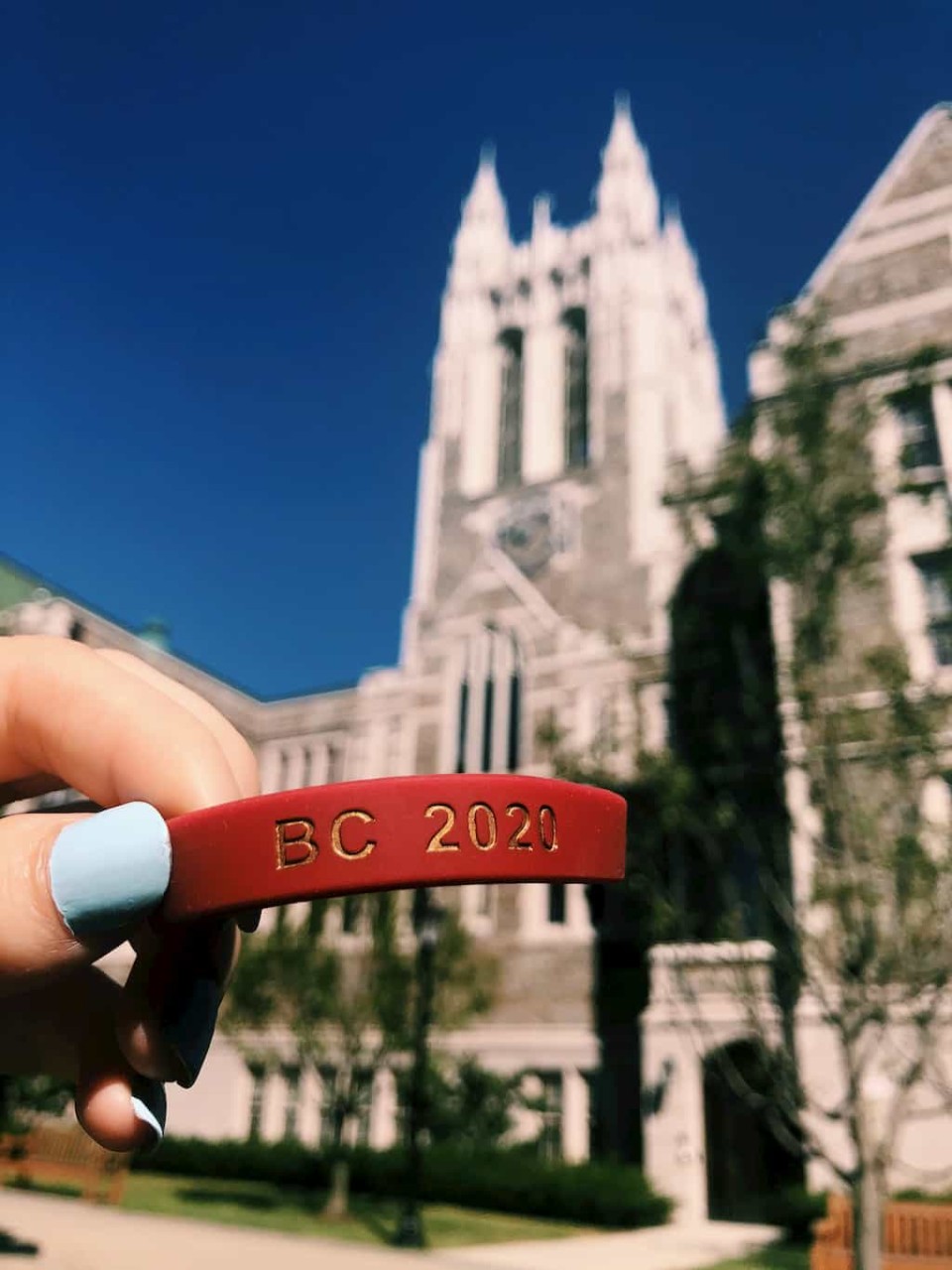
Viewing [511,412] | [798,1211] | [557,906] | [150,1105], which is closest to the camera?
[150,1105]

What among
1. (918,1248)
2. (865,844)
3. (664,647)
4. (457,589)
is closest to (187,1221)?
(918,1248)

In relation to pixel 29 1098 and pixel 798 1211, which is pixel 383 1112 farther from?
pixel 798 1211

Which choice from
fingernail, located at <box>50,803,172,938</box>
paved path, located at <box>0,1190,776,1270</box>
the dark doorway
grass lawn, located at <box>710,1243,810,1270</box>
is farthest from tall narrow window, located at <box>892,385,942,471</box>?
fingernail, located at <box>50,803,172,938</box>

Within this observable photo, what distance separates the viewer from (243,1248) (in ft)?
42.9

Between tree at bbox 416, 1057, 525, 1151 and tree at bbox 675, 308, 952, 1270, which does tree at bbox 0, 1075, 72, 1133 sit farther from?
tree at bbox 675, 308, 952, 1270

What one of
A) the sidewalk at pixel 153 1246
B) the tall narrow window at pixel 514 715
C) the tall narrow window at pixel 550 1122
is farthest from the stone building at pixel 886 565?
the tall narrow window at pixel 514 715

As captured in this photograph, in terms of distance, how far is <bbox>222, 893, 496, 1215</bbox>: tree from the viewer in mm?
19125

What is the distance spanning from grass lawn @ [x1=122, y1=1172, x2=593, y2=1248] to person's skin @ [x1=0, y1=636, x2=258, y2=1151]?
13980 millimetres

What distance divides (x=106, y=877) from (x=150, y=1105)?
83 centimetres

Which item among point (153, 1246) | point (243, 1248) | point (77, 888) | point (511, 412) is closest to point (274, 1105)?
point (243, 1248)

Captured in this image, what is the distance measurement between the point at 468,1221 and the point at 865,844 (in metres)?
9.55

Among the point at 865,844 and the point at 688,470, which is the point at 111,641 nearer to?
the point at 688,470

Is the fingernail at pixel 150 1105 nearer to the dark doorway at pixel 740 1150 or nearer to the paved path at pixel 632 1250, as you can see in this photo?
the paved path at pixel 632 1250

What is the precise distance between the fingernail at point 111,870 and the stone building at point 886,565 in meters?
13.0
